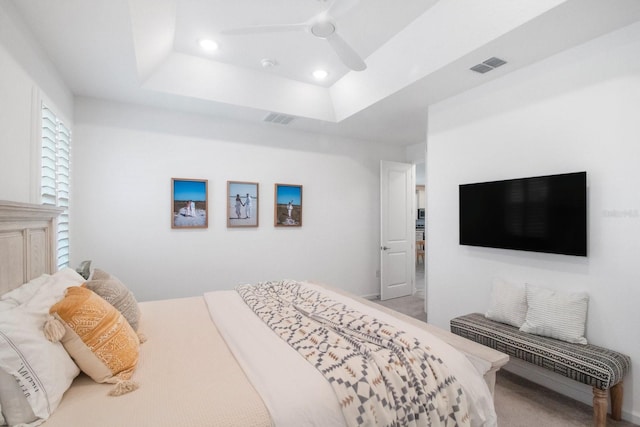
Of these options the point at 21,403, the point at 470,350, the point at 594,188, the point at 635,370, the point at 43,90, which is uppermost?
the point at 43,90

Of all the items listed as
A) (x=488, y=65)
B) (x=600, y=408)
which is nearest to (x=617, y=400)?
(x=600, y=408)

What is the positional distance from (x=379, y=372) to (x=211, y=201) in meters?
3.19

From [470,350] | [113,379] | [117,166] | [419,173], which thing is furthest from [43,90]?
[419,173]

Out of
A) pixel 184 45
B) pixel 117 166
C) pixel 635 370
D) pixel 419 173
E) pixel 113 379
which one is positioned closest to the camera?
pixel 113 379

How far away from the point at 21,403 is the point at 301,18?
115 inches

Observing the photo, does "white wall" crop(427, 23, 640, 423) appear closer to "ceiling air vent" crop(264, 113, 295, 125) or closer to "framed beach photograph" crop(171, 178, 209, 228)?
"ceiling air vent" crop(264, 113, 295, 125)

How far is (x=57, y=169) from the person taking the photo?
2.64m

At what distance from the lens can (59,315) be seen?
51.5 inches

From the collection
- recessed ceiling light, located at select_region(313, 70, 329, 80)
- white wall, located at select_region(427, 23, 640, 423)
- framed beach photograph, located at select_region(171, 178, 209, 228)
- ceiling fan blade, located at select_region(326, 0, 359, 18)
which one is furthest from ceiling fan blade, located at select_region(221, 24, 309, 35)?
framed beach photograph, located at select_region(171, 178, 209, 228)

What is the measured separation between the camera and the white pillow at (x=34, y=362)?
3.44ft

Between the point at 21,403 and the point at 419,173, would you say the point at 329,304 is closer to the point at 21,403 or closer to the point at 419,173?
the point at 21,403

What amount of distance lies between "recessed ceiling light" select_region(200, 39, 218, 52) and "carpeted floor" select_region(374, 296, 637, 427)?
3923 millimetres

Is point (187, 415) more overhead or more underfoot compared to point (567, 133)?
more underfoot

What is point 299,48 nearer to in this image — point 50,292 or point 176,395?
point 50,292
